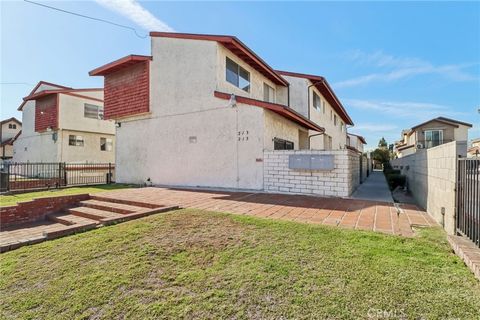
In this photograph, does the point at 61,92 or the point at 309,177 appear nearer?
the point at 309,177

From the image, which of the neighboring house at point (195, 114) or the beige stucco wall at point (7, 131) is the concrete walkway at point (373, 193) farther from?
the beige stucco wall at point (7, 131)

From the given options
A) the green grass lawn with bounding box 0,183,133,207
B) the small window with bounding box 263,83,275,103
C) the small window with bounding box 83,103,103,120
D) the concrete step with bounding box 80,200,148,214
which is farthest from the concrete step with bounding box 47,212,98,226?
the small window with bounding box 83,103,103,120

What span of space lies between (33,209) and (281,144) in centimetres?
933

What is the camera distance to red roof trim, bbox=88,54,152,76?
12307mm

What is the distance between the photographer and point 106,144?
23109mm

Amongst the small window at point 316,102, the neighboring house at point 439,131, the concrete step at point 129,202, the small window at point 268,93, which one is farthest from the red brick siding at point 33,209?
the neighboring house at point 439,131

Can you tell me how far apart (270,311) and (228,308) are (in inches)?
15.9

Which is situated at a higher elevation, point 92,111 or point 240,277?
point 92,111

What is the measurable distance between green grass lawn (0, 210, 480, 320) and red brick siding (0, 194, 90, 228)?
384 cm

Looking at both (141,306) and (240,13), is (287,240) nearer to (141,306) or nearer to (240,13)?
(141,306)

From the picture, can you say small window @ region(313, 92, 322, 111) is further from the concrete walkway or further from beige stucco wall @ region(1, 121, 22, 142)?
beige stucco wall @ region(1, 121, 22, 142)

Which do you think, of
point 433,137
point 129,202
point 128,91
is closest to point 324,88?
point 128,91

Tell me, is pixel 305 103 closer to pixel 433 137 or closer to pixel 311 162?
pixel 311 162

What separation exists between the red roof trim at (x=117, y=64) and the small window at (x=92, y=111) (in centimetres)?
842
